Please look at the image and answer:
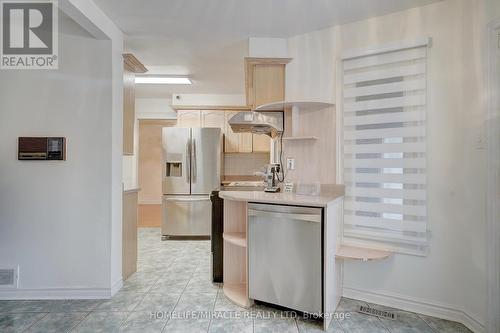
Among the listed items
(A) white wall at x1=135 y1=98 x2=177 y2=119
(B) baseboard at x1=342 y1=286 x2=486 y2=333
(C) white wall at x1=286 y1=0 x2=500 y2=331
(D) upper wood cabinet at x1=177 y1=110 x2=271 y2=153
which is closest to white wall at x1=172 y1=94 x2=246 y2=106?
(D) upper wood cabinet at x1=177 y1=110 x2=271 y2=153

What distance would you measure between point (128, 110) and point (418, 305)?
3317 mm

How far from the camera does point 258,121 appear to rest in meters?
2.57

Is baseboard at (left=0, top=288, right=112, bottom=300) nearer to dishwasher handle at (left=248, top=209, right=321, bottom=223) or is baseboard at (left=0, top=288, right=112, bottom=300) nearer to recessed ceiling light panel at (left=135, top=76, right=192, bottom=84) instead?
dishwasher handle at (left=248, top=209, right=321, bottom=223)

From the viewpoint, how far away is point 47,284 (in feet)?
8.14

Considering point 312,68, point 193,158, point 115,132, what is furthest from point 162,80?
point 312,68

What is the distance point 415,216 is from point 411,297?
0.69 metres

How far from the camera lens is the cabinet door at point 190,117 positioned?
5.08 meters

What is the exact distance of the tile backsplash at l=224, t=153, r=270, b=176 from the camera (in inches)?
210

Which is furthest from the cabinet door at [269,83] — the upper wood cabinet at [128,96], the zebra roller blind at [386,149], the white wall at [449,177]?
the upper wood cabinet at [128,96]

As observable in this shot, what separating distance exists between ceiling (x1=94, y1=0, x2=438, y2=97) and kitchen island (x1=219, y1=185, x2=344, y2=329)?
5.35ft

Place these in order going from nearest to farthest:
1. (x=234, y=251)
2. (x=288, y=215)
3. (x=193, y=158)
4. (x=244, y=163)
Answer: (x=288, y=215), (x=234, y=251), (x=193, y=158), (x=244, y=163)

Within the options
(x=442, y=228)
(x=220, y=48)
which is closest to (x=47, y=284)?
(x=220, y=48)

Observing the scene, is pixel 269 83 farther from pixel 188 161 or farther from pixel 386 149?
pixel 188 161

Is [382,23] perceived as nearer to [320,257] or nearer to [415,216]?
[415,216]
